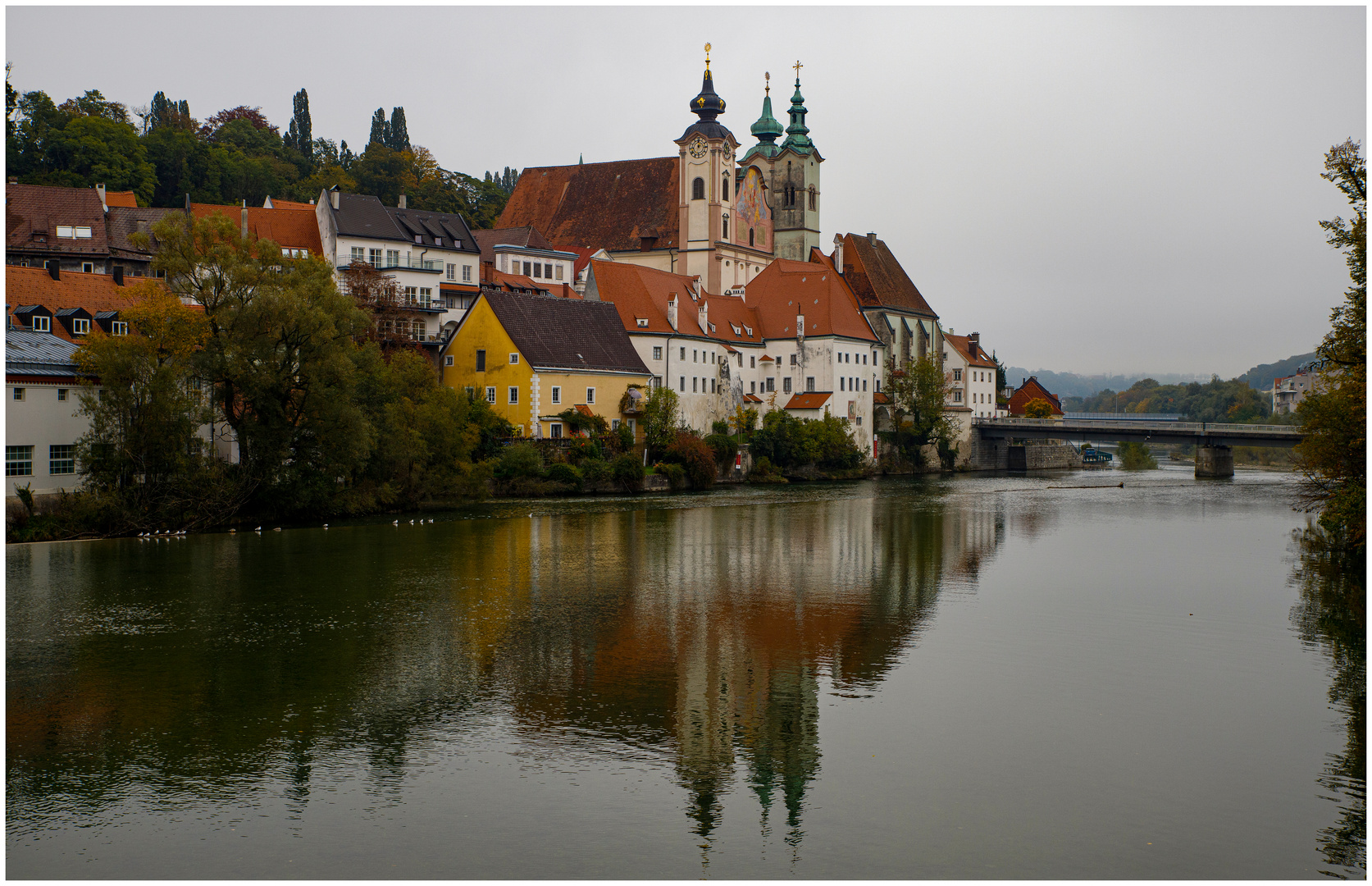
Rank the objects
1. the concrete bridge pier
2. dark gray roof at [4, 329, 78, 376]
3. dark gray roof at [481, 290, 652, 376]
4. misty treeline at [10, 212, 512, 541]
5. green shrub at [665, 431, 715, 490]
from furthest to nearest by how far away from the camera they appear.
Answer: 1. the concrete bridge pier
2. green shrub at [665, 431, 715, 490]
3. dark gray roof at [481, 290, 652, 376]
4. misty treeline at [10, 212, 512, 541]
5. dark gray roof at [4, 329, 78, 376]

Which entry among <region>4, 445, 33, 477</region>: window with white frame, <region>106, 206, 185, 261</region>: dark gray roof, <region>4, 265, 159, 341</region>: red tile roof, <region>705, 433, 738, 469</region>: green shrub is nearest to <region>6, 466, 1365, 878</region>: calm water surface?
<region>4, 445, 33, 477</region>: window with white frame

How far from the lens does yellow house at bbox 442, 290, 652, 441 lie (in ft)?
186

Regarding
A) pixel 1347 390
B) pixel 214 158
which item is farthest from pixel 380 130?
pixel 1347 390

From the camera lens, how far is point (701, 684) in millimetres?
17344

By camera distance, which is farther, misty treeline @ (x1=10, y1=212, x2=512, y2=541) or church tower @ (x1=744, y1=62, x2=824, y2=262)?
church tower @ (x1=744, y1=62, x2=824, y2=262)

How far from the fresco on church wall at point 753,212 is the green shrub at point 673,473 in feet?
105

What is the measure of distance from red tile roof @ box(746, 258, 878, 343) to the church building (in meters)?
3.07

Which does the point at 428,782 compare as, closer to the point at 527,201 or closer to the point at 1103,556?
the point at 1103,556

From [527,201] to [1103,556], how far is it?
220 feet

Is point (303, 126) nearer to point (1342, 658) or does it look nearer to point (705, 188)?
point (705, 188)

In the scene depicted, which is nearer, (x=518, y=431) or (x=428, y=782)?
(x=428, y=782)

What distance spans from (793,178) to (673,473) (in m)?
46.7

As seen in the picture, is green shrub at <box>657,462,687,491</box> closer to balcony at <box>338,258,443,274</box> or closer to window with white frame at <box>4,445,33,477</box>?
balcony at <box>338,258,443,274</box>

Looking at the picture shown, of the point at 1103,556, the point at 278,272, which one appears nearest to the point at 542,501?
the point at 278,272
